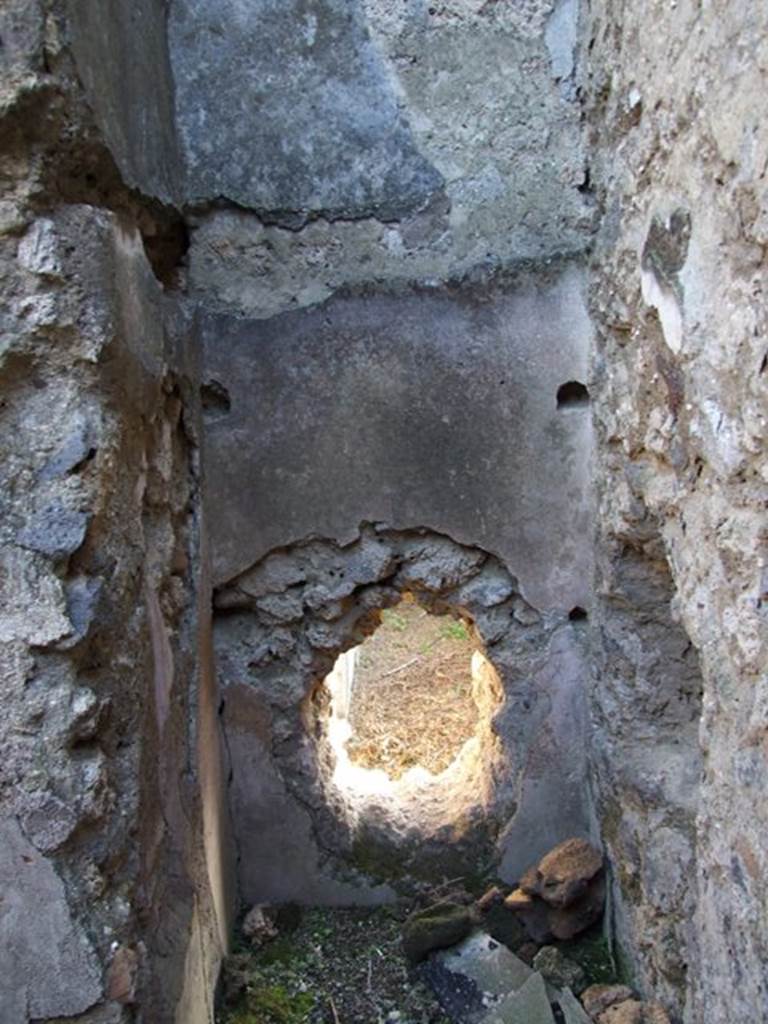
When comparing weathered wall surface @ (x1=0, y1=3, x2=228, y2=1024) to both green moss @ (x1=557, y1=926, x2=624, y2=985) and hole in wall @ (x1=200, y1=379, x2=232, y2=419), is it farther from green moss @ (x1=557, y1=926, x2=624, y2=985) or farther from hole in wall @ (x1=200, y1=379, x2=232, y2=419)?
green moss @ (x1=557, y1=926, x2=624, y2=985)

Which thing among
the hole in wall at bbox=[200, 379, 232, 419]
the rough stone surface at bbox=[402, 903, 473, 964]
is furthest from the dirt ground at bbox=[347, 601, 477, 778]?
the hole in wall at bbox=[200, 379, 232, 419]

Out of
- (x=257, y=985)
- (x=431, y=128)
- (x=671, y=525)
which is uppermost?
(x=431, y=128)

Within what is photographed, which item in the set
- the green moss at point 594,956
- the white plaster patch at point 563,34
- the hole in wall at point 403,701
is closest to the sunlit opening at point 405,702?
the hole in wall at point 403,701

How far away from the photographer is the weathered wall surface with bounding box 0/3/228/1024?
5.08ft

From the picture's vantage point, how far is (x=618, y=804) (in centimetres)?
241

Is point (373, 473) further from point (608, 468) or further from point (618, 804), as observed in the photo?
point (618, 804)

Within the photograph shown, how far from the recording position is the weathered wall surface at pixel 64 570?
155cm

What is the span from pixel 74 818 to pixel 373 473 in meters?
1.24

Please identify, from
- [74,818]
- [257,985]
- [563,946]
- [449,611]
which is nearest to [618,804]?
[563,946]

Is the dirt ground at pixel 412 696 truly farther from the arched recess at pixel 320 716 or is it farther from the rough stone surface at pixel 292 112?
the rough stone surface at pixel 292 112

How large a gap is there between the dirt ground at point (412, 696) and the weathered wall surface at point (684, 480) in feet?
4.85

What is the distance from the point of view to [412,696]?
4.61 metres

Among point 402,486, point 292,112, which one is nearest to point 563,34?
point 292,112

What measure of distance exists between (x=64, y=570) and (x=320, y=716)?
147 centimetres
